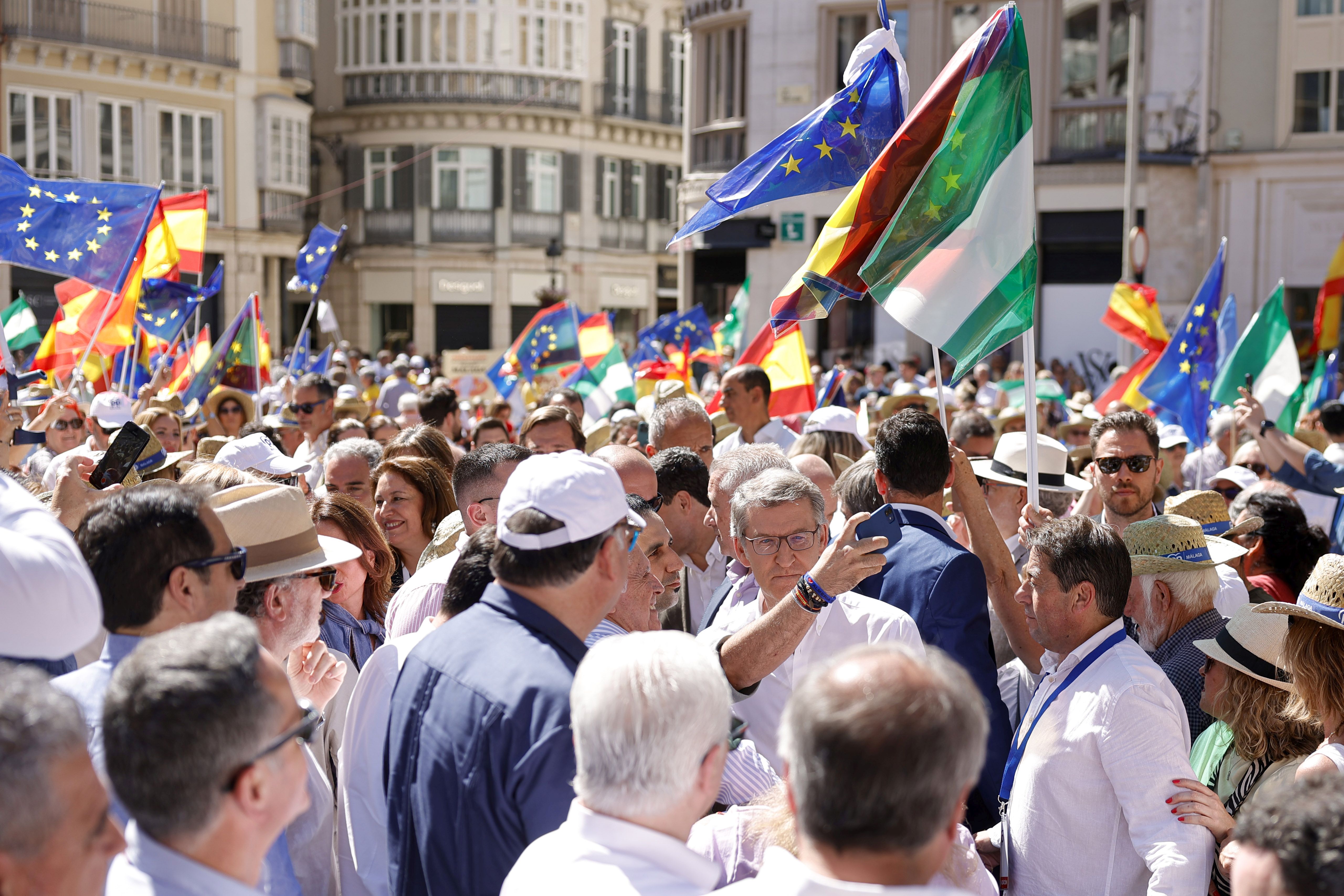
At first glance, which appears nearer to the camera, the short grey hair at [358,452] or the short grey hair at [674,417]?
the short grey hair at [358,452]

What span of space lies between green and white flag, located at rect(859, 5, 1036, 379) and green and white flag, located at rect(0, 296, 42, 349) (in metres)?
11.3

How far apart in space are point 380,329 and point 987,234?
3743cm

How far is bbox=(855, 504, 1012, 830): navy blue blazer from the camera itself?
4289mm

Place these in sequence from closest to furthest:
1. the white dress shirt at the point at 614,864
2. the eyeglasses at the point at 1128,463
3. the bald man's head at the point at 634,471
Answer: the white dress shirt at the point at 614,864, the bald man's head at the point at 634,471, the eyeglasses at the point at 1128,463

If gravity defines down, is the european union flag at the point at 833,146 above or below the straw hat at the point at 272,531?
Answer: above

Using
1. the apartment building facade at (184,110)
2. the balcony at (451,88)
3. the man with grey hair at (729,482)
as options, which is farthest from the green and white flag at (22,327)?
the balcony at (451,88)

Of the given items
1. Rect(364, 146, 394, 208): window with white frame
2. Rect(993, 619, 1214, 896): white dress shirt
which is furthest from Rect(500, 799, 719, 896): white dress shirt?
Rect(364, 146, 394, 208): window with white frame

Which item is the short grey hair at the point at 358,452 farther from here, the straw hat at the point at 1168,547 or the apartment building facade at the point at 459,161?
the apartment building facade at the point at 459,161

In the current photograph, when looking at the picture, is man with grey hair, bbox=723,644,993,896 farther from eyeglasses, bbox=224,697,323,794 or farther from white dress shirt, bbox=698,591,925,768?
white dress shirt, bbox=698,591,925,768

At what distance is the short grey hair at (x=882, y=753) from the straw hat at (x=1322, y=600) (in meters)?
1.97

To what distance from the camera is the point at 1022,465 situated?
629 cm

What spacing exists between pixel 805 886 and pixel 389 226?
40650 mm

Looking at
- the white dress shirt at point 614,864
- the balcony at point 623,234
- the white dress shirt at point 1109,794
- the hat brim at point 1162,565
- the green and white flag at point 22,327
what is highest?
the balcony at point 623,234

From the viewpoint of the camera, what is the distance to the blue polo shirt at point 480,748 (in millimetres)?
2732
